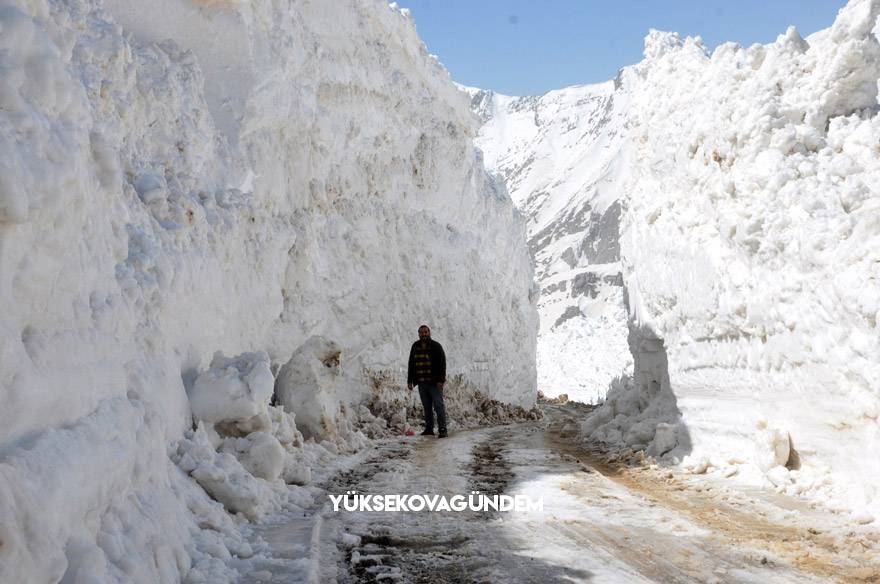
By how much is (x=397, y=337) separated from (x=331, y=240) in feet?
8.94

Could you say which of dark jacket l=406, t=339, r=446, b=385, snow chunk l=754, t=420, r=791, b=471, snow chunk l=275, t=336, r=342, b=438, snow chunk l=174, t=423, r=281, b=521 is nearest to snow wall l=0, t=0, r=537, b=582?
snow chunk l=174, t=423, r=281, b=521

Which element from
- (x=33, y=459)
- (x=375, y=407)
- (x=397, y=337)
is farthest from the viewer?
(x=397, y=337)

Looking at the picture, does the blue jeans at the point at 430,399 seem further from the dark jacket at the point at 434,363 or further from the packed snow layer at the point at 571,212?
the packed snow layer at the point at 571,212

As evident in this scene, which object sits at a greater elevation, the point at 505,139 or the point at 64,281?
the point at 505,139

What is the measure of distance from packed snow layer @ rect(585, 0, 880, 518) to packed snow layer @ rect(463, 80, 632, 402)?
3363 mm

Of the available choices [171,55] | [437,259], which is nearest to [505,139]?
[437,259]

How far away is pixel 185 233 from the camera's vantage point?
6254 mm

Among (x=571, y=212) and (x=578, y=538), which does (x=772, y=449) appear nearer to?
(x=578, y=538)

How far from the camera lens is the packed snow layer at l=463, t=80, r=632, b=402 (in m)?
37.7

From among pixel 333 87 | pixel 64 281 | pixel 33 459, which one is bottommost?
pixel 33 459

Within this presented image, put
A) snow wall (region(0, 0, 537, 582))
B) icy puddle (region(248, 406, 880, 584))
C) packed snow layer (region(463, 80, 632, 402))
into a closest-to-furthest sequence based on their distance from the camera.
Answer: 1. snow wall (region(0, 0, 537, 582))
2. icy puddle (region(248, 406, 880, 584))
3. packed snow layer (region(463, 80, 632, 402))

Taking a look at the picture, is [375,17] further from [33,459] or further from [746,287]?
[33,459]

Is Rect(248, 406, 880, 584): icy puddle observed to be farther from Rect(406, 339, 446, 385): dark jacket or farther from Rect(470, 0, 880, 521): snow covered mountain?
Rect(406, 339, 446, 385): dark jacket

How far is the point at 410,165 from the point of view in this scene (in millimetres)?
15664
